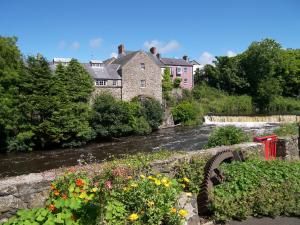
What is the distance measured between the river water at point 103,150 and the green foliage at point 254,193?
12.8 meters

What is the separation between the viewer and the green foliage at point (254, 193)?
592 cm

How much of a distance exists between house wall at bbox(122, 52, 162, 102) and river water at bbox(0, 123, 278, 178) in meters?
8.77

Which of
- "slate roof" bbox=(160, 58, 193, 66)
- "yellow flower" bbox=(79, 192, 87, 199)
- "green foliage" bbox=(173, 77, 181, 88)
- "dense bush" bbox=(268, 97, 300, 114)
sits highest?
"slate roof" bbox=(160, 58, 193, 66)

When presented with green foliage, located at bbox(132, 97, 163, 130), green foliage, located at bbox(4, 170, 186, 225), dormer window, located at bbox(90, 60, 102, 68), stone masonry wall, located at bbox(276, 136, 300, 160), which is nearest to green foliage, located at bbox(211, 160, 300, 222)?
green foliage, located at bbox(4, 170, 186, 225)

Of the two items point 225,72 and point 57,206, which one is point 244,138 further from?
point 225,72

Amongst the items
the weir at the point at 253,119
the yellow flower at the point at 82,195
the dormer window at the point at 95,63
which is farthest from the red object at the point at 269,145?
the dormer window at the point at 95,63

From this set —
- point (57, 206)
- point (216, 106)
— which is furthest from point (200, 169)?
point (216, 106)

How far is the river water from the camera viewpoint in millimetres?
21969

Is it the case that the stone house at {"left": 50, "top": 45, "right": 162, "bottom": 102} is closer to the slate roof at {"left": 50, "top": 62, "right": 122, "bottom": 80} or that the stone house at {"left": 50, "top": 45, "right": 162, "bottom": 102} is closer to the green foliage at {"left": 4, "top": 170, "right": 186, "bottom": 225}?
the slate roof at {"left": 50, "top": 62, "right": 122, "bottom": 80}

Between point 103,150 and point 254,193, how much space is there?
69.8ft

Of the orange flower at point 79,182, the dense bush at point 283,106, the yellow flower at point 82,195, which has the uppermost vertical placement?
the dense bush at point 283,106

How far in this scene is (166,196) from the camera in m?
4.97

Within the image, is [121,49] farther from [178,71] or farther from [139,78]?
[178,71]

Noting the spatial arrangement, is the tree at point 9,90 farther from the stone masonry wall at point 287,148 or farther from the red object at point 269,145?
the stone masonry wall at point 287,148
